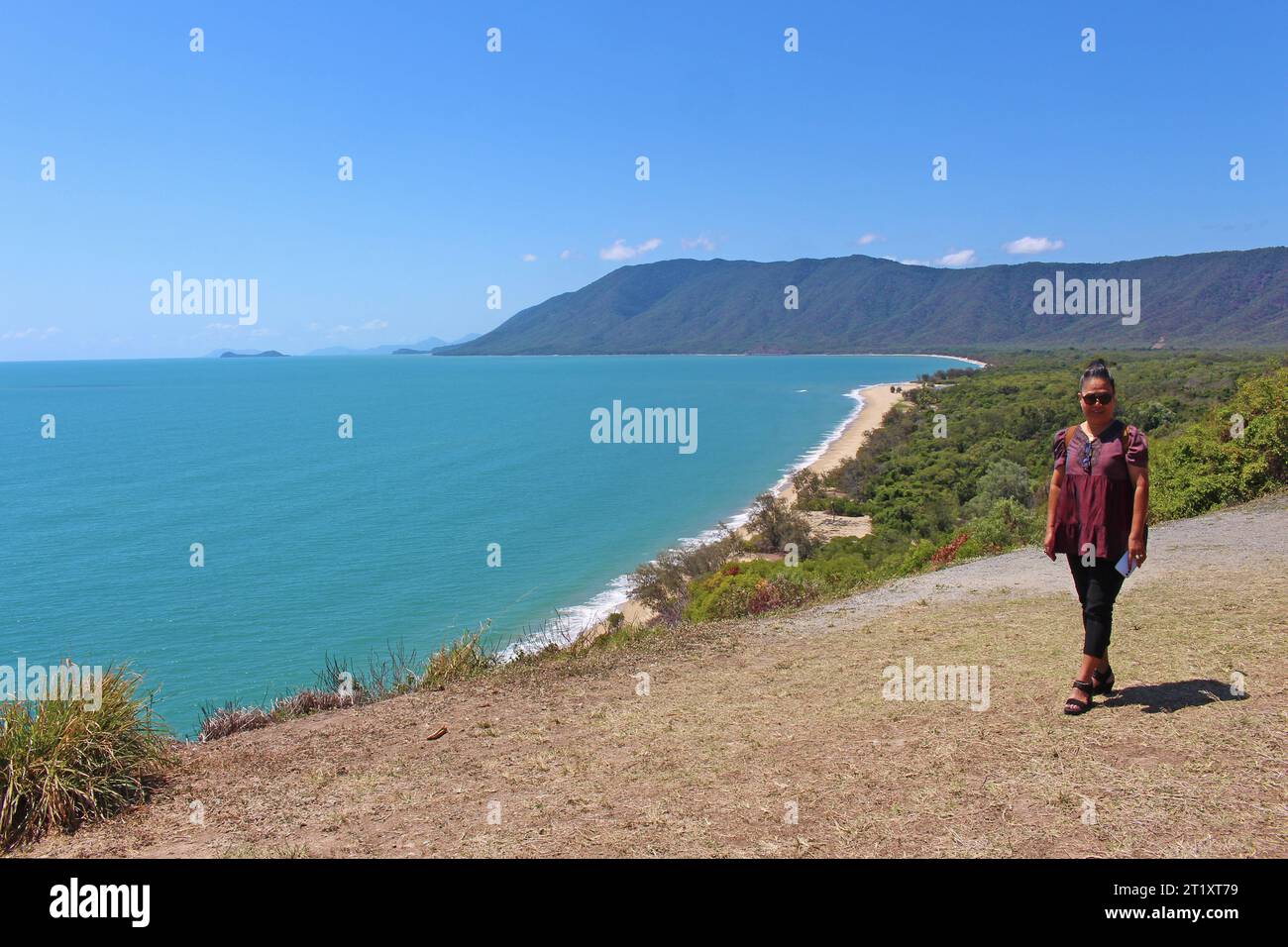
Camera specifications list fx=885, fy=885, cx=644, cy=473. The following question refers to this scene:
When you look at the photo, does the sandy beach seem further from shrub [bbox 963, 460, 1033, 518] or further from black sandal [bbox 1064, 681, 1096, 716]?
black sandal [bbox 1064, 681, 1096, 716]

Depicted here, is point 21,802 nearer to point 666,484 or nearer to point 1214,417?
point 1214,417

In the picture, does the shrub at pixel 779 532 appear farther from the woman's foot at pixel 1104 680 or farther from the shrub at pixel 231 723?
the woman's foot at pixel 1104 680

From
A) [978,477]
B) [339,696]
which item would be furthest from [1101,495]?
[978,477]

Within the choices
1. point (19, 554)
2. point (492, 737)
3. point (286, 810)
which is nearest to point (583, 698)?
point (492, 737)

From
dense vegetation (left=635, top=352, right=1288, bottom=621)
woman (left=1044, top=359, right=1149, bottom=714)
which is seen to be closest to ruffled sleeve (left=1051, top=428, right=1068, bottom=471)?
woman (left=1044, top=359, right=1149, bottom=714)

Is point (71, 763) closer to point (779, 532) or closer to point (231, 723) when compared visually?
point (231, 723)

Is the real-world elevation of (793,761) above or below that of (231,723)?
above
